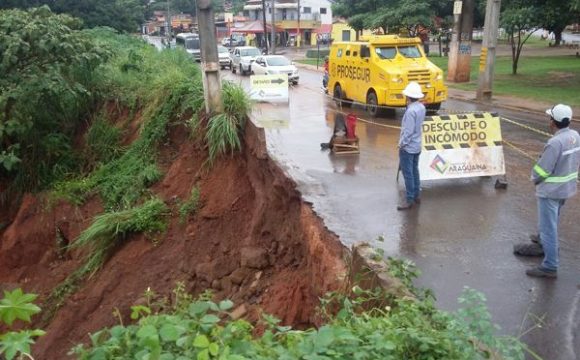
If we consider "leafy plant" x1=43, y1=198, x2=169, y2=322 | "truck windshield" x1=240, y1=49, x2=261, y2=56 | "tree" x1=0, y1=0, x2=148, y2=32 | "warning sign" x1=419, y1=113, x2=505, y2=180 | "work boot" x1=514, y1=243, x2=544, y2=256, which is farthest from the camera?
"tree" x1=0, y1=0, x2=148, y2=32

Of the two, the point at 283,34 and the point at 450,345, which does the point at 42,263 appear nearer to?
the point at 450,345

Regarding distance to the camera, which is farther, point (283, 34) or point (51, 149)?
point (283, 34)

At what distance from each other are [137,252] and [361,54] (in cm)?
1111

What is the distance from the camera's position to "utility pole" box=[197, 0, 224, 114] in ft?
36.2

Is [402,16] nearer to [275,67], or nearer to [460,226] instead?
[275,67]

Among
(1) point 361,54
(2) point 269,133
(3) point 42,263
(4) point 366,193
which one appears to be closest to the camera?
(4) point 366,193

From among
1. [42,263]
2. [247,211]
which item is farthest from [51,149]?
[247,211]

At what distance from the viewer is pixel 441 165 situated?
976 cm

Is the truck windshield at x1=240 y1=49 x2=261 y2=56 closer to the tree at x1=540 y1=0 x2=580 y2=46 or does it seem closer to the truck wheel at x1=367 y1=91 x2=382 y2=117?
the tree at x1=540 y1=0 x2=580 y2=46

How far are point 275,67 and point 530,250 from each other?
23.8m

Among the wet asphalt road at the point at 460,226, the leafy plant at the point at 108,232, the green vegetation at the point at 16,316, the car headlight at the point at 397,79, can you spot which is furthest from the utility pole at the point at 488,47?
the green vegetation at the point at 16,316

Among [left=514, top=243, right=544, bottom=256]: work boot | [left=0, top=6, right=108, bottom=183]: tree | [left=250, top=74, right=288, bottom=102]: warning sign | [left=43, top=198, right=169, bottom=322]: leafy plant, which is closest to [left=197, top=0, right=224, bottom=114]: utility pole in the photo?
[left=43, top=198, right=169, bottom=322]: leafy plant

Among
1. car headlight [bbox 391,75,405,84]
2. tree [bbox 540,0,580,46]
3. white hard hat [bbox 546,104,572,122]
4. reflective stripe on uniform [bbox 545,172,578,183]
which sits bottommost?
reflective stripe on uniform [bbox 545,172,578,183]

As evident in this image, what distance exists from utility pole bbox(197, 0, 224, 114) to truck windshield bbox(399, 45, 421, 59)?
8.01m
